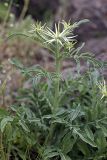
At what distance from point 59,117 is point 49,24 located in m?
2.59

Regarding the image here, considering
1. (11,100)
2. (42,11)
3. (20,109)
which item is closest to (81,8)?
(42,11)

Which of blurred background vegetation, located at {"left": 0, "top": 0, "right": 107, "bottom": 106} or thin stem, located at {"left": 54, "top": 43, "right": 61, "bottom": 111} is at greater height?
blurred background vegetation, located at {"left": 0, "top": 0, "right": 107, "bottom": 106}

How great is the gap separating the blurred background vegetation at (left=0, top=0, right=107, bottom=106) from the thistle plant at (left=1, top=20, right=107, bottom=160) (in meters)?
1.15

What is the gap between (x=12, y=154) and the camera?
2.51 meters

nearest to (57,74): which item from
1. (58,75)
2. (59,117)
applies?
(58,75)

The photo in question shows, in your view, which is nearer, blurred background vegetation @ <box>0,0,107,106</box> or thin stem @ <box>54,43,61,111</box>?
thin stem @ <box>54,43,61,111</box>

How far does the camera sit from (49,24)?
15.7 feet

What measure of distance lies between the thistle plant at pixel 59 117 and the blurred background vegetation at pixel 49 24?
1151 mm

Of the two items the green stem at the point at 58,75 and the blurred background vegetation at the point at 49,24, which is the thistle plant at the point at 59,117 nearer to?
the green stem at the point at 58,75

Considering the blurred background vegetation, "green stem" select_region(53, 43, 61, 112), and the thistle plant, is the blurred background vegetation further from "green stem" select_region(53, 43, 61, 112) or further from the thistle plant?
"green stem" select_region(53, 43, 61, 112)

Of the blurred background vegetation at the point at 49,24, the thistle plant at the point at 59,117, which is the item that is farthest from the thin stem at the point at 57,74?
the blurred background vegetation at the point at 49,24

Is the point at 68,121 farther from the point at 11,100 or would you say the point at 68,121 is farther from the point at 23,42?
the point at 23,42

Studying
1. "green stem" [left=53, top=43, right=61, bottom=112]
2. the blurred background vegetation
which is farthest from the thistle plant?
the blurred background vegetation

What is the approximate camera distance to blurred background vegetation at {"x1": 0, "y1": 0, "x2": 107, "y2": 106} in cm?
434
